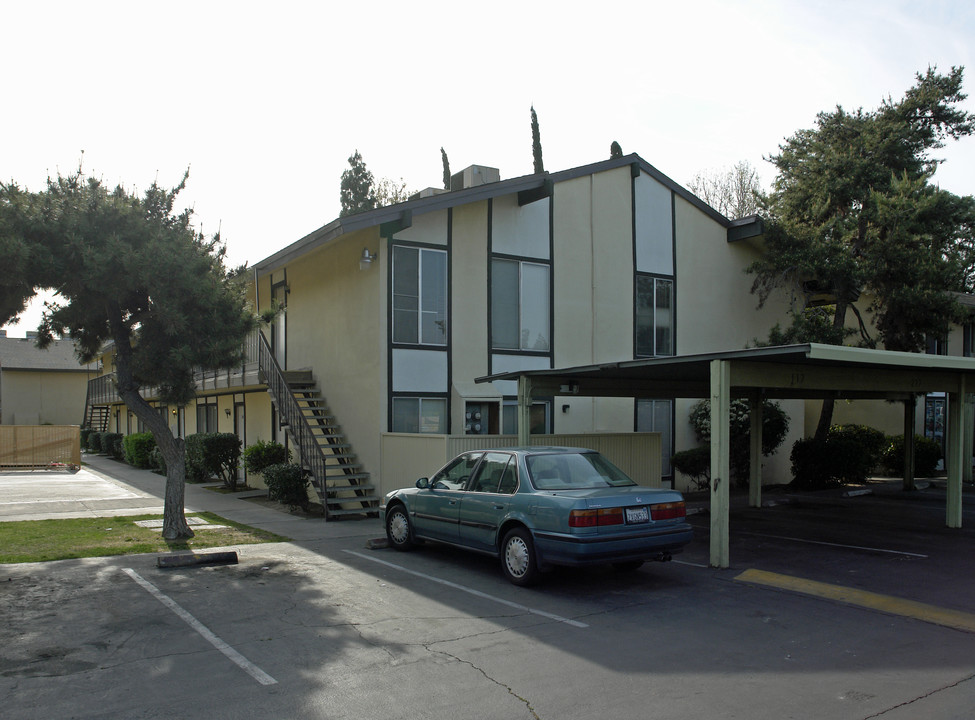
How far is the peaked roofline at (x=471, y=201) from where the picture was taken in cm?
Result: 1459

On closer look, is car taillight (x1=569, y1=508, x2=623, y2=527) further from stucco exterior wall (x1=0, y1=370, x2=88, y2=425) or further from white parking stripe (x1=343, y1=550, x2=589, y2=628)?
stucco exterior wall (x1=0, y1=370, x2=88, y2=425)

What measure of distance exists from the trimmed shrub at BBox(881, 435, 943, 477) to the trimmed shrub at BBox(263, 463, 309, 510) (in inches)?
691

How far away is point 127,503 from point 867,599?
14915 mm

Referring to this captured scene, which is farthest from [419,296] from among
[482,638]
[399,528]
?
[482,638]

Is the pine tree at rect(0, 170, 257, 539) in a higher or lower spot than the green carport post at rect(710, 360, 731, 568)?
higher

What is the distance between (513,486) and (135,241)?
21.3 feet

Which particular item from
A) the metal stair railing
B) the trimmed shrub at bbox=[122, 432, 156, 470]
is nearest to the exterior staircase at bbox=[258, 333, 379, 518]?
the metal stair railing

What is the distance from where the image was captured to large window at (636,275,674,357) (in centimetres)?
1906

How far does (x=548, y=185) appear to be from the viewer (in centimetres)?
1683

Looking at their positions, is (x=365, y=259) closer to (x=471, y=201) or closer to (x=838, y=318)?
(x=471, y=201)

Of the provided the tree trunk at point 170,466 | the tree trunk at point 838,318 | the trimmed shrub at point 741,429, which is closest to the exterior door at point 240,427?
the tree trunk at point 170,466

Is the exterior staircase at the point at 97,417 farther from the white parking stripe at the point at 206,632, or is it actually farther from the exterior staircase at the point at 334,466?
the white parking stripe at the point at 206,632

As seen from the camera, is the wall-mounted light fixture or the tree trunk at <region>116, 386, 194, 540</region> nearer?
the tree trunk at <region>116, 386, 194, 540</region>

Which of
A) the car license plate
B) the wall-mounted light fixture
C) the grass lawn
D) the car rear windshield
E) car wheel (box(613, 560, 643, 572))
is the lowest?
the grass lawn
